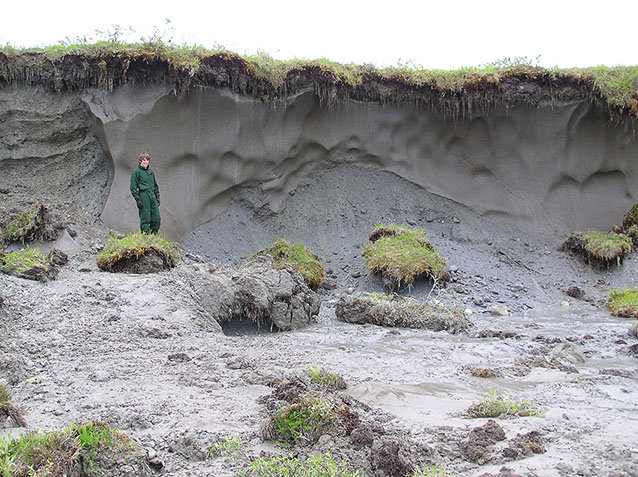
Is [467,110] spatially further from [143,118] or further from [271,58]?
[143,118]

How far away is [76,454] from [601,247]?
1073 cm

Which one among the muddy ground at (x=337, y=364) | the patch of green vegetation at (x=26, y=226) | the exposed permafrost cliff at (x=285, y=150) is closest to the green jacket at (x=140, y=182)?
the muddy ground at (x=337, y=364)

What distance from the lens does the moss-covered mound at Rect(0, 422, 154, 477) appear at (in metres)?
2.44

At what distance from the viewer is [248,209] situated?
39.2 feet

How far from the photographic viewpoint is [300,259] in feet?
33.0

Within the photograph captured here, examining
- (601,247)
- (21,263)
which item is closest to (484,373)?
(21,263)

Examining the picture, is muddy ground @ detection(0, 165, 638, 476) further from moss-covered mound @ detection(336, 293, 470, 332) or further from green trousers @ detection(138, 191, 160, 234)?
green trousers @ detection(138, 191, 160, 234)

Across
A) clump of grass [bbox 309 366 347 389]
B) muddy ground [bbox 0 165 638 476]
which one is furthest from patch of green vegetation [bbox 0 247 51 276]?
clump of grass [bbox 309 366 347 389]

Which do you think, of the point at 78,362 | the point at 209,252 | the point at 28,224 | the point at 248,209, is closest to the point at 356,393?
the point at 78,362

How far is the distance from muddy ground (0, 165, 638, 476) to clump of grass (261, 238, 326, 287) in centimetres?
34

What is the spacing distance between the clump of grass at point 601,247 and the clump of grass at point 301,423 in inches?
378

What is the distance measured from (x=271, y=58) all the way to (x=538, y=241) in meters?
6.47

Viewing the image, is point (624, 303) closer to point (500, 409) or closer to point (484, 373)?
point (484, 373)

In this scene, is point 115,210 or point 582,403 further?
point 115,210
